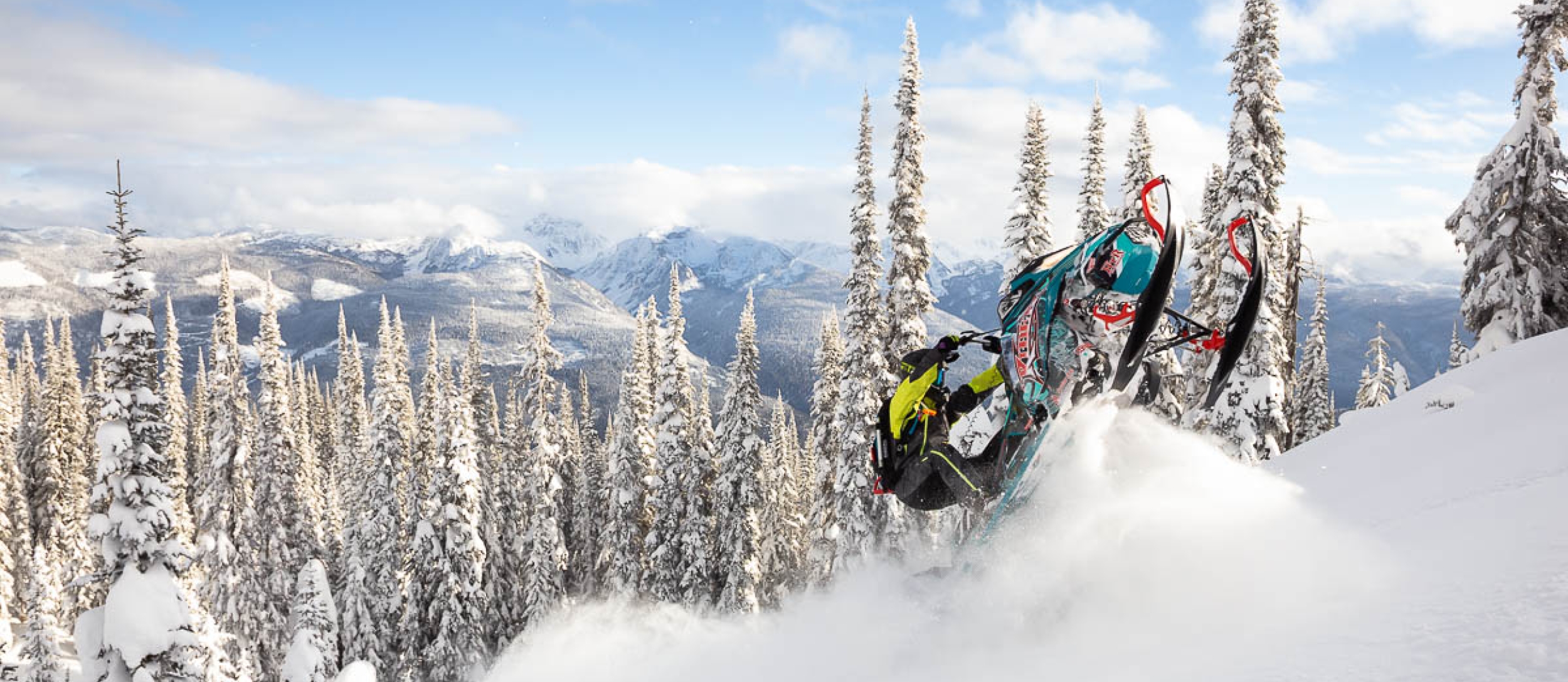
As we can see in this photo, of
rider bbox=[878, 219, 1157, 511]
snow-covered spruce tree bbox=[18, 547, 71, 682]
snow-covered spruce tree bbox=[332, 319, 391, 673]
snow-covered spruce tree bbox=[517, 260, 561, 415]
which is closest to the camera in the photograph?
rider bbox=[878, 219, 1157, 511]

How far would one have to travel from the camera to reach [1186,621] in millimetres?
4941

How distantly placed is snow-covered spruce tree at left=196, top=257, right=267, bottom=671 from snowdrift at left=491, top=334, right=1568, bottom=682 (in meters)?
29.3

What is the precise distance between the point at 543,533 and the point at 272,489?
11983mm

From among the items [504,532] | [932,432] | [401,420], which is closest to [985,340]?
[932,432]

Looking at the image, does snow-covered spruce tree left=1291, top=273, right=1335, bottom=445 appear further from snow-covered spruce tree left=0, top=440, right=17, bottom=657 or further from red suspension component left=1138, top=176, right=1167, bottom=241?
snow-covered spruce tree left=0, top=440, right=17, bottom=657

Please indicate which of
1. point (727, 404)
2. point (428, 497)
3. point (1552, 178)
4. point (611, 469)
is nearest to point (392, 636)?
point (428, 497)

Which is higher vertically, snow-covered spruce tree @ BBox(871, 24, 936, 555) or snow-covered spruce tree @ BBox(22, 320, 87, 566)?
snow-covered spruce tree @ BBox(871, 24, 936, 555)

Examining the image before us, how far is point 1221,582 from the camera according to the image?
5242mm

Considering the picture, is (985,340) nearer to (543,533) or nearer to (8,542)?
(543,533)

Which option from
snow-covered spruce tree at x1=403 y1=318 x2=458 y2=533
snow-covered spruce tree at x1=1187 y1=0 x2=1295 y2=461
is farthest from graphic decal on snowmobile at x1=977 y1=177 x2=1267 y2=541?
snow-covered spruce tree at x1=403 y1=318 x2=458 y2=533

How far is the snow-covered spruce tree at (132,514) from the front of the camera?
579 inches

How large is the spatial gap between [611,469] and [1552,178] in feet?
99.6

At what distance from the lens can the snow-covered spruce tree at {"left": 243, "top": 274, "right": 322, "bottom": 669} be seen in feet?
111

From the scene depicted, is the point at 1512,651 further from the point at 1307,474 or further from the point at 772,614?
the point at 772,614
